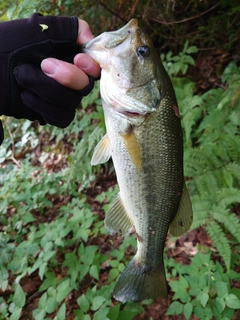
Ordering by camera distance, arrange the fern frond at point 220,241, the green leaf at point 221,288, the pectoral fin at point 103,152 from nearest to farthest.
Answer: the pectoral fin at point 103,152, the green leaf at point 221,288, the fern frond at point 220,241

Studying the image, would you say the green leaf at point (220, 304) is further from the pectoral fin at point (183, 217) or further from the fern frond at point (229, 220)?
the pectoral fin at point (183, 217)

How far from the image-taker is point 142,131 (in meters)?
1.63

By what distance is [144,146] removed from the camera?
1642 mm

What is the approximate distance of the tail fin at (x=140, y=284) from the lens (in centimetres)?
198

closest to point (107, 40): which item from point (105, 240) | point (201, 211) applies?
point (201, 211)

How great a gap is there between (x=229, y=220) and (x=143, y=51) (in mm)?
1585

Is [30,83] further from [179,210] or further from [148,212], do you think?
[179,210]

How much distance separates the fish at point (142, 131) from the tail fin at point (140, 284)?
229 millimetres

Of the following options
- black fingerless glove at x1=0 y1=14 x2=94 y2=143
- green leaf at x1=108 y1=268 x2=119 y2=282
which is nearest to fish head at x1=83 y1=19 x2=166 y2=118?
black fingerless glove at x1=0 y1=14 x2=94 y2=143

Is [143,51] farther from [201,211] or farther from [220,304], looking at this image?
[220,304]

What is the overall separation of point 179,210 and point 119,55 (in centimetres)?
94

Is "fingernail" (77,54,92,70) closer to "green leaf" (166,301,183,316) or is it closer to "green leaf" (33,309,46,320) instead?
"green leaf" (33,309,46,320)

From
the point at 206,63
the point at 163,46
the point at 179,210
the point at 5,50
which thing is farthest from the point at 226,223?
the point at 163,46

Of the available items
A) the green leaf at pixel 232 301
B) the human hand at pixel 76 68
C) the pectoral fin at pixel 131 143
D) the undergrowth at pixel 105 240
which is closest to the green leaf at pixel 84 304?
the undergrowth at pixel 105 240
